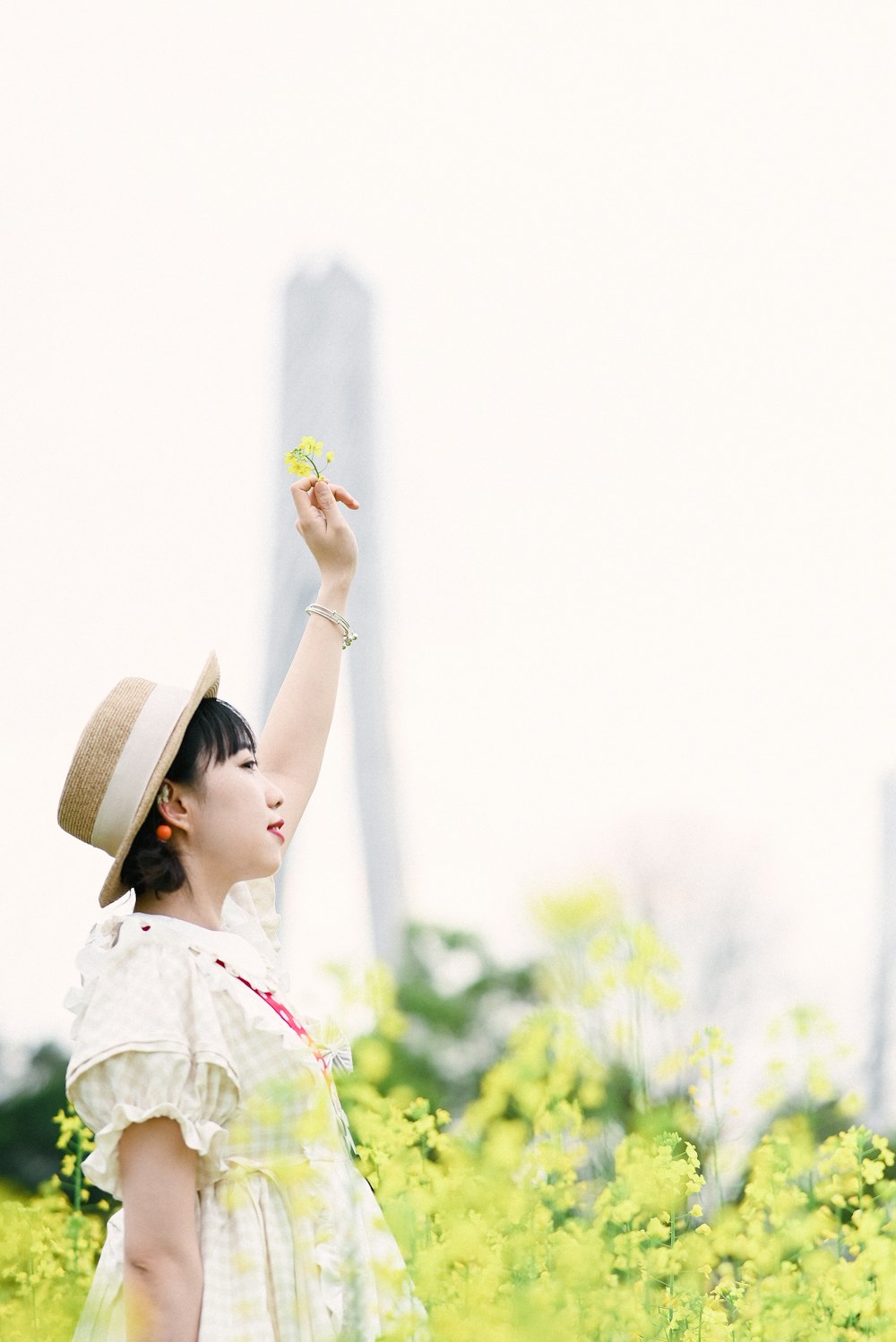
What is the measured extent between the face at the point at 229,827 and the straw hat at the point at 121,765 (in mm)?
51

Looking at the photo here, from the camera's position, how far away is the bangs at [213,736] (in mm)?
1746

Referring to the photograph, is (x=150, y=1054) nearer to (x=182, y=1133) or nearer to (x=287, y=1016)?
(x=182, y=1133)

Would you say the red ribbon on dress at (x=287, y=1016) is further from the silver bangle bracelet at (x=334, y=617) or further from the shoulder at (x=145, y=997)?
the silver bangle bracelet at (x=334, y=617)

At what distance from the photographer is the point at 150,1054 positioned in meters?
1.52

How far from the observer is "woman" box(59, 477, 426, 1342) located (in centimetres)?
147

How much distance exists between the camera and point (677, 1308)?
170cm

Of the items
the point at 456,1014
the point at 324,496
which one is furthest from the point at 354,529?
the point at 324,496

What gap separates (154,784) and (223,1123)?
35 cm

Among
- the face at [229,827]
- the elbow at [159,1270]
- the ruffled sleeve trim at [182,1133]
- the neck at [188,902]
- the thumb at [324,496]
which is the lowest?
the elbow at [159,1270]

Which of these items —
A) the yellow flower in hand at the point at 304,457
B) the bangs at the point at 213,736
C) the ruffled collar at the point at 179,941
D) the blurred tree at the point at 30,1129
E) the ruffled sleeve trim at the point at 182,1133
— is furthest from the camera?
the blurred tree at the point at 30,1129

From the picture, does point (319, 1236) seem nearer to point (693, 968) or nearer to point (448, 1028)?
point (448, 1028)

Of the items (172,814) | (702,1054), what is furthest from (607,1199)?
(172,814)

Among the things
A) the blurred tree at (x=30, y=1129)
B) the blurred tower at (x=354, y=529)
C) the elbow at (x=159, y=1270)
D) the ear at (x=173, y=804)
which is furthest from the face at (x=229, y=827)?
the blurred tower at (x=354, y=529)

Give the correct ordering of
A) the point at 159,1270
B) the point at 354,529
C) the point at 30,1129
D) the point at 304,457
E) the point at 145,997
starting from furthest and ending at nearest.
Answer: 1. the point at 354,529
2. the point at 30,1129
3. the point at 304,457
4. the point at 145,997
5. the point at 159,1270
